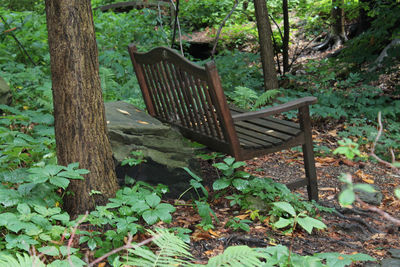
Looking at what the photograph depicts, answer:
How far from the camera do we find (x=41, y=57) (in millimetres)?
7750

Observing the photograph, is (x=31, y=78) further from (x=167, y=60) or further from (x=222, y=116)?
(x=222, y=116)

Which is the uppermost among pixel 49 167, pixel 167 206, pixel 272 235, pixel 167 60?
pixel 167 60

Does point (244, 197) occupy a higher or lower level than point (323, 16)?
lower

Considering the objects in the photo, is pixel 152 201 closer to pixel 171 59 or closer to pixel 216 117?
pixel 216 117

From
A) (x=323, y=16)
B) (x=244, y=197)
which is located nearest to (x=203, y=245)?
(x=244, y=197)

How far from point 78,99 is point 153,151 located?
3.09 ft

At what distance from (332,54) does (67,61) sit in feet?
28.0

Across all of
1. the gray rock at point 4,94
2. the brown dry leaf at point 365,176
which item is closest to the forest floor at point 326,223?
the brown dry leaf at point 365,176

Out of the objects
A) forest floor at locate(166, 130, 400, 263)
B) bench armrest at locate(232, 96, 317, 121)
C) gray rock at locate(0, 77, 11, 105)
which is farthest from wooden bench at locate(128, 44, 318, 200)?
gray rock at locate(0, 77, 11, 105)

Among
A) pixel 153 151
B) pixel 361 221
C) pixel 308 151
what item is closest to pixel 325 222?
pixel 361 221

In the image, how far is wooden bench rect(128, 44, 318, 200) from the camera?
10.7ft

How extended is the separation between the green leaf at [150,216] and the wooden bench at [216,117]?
980 millimetres

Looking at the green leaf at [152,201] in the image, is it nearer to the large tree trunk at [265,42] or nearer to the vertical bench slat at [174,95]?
the vertical bench slat at [174,95]

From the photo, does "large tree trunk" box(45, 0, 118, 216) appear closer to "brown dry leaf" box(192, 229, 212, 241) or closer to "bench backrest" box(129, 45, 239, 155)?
"brown dry leaf" box(192, 229, 212, 241)
